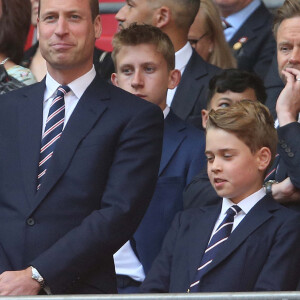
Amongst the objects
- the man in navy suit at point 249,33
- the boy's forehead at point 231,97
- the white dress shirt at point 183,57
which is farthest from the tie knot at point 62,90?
A: the man in navy suit at point 249,33

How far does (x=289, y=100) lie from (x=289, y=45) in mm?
431

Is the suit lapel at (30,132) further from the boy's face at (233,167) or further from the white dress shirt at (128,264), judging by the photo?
the white dress shirt at (128,264)

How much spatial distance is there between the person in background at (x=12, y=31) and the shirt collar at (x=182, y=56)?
1.20 meters

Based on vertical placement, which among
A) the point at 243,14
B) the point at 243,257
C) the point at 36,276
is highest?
the point at 243,14

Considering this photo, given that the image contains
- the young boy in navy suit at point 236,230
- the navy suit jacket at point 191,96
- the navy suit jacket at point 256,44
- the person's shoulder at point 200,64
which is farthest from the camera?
the navy suit jacket at point 256,44

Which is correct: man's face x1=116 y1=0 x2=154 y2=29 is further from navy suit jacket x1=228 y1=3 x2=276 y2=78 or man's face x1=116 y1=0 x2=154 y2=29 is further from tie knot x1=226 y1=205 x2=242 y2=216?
tie knot x1=226 y1=205 x2=242 y2=216

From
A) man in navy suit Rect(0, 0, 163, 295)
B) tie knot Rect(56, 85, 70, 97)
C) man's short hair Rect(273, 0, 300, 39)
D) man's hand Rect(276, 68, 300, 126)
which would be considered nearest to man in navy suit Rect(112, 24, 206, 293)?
man's hand Rect(276, 68, 300, 126)

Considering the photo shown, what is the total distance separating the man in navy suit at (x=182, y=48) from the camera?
21.6 feet

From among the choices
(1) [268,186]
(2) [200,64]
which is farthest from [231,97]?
(1) [268,186]

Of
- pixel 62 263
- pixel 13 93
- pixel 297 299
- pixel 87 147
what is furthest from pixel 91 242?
pixel 297 299

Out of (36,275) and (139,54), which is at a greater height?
(139,54)

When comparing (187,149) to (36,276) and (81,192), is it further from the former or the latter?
(36,276)

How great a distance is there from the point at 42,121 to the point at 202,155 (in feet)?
4.61

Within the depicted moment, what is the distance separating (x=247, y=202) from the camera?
16.1ft
